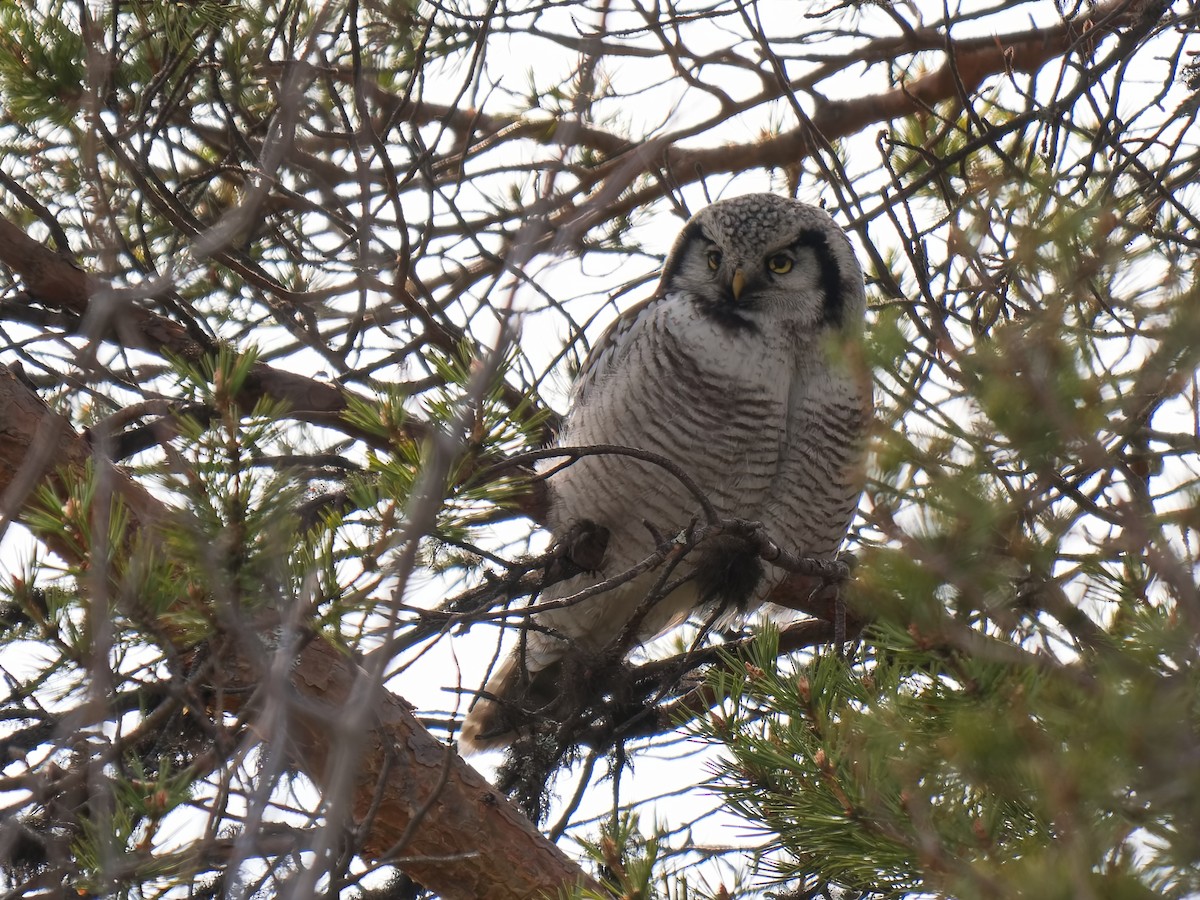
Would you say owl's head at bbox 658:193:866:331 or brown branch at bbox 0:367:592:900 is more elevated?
owl's head at bbox 658:193:866:331

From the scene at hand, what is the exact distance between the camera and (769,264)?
13.1ft

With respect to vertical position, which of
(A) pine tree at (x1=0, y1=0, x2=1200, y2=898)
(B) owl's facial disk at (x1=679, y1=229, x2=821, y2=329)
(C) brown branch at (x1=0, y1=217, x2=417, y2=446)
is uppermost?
(B) owl's facial disk at (x1=679, y1=229, x2=821, y2=329)

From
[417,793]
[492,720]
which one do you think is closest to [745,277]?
[492,720]

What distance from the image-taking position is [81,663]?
186 cm

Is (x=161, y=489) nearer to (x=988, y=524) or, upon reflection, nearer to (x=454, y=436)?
(x=454, y=436)

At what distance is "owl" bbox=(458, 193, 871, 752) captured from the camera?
12.0 feet

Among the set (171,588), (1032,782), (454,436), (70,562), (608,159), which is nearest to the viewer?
(454,436)

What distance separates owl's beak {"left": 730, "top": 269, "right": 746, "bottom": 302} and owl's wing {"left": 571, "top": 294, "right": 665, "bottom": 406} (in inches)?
9.1

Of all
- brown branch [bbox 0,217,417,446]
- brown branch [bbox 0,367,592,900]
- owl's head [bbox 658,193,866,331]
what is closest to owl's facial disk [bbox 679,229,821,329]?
owl's head [bbox 658,193,866,331]

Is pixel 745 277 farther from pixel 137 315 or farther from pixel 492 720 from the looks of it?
pixel 137 315

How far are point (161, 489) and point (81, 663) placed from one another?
0.97 ft

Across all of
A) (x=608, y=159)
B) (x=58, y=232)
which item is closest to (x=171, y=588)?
(x=58, y=232)

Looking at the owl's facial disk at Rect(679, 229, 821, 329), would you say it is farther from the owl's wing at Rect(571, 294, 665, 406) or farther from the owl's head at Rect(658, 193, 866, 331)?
Answer: the owl's wing at Rect(571, 294, 665, 406)

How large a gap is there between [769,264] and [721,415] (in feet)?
2.08
